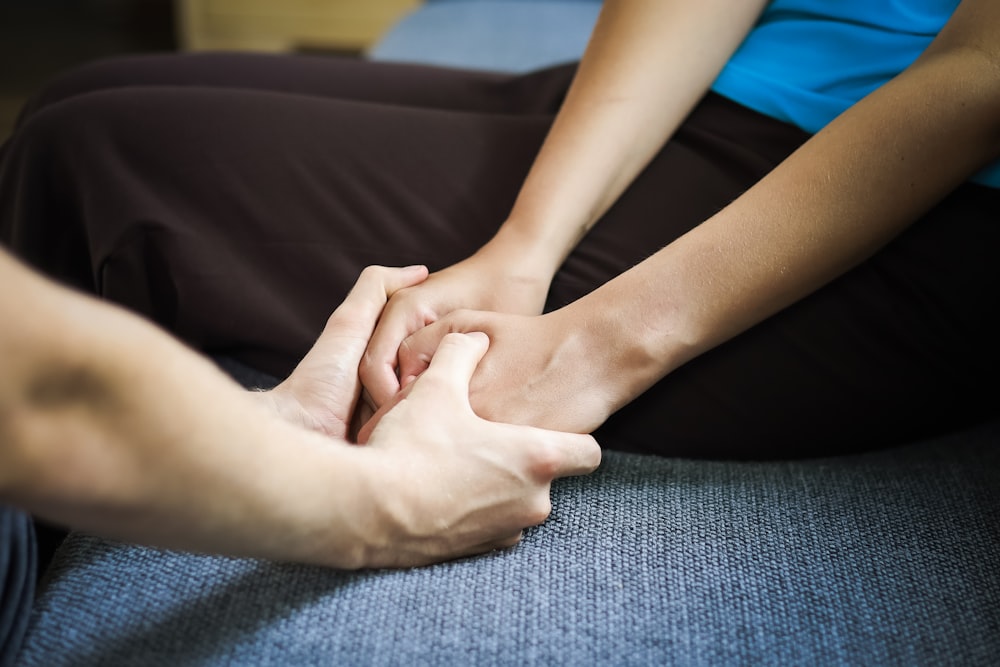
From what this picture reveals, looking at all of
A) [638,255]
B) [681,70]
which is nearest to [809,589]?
[638,255]

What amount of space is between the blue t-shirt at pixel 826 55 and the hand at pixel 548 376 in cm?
29

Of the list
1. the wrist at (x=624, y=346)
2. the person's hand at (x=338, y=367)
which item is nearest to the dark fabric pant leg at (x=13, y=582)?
the person's hand at (x=338, y=367)

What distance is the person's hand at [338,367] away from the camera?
0.68 m

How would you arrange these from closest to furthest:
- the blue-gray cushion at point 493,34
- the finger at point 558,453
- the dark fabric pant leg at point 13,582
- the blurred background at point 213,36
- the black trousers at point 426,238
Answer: the dark fabric pant leg at point 13,582
the finger at point 558,453
the black trousers at point 426,238
the blue-gray cushion at point 493,34
the blurred background at point 213,36

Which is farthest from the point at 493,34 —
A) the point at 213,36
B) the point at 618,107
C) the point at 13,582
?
the point at 213,36

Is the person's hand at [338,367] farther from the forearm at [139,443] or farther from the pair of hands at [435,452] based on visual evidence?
the forearm at [139,443]

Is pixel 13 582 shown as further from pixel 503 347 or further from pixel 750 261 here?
pixel 750 261

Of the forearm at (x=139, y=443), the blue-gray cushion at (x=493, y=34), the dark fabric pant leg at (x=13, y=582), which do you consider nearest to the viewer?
the forearm at (x=139, y=443)

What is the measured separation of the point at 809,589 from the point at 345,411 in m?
0.36

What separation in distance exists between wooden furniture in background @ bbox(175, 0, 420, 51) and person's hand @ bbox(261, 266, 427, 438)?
87.7 inches

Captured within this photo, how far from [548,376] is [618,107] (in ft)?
0.99

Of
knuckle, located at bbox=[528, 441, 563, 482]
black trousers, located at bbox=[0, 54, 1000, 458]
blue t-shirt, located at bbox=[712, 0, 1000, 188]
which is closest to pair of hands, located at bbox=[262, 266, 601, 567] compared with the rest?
knuckle, located at bbox=[528, 441, 563, 482]

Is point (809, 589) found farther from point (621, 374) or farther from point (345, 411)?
point (345, 411)

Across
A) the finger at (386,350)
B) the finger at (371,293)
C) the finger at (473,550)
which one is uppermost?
the finger at (371,293)
